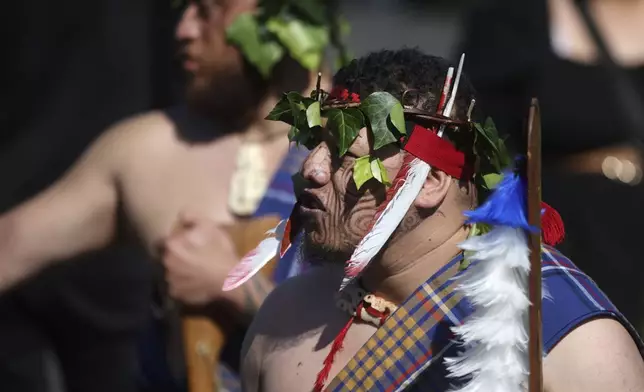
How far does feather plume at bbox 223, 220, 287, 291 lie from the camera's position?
2873 millimetres

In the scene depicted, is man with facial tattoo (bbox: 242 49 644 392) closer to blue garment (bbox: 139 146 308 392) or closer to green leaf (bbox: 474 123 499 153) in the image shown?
green leaf (bbox: 474 123 499 153)

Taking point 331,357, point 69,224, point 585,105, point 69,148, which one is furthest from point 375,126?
point 69,148

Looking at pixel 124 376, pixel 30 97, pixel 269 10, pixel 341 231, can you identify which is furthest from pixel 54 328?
pixel 341 231

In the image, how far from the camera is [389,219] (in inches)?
104

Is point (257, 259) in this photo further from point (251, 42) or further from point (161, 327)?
point (251, 42)

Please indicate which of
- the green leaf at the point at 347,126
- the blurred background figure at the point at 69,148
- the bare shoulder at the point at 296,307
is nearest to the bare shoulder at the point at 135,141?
the blurred background figure at the point at 69,148

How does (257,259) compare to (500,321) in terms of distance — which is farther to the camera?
(257,259)

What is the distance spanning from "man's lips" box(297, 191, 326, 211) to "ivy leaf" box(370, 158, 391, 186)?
13cm

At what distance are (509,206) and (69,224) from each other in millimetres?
2034

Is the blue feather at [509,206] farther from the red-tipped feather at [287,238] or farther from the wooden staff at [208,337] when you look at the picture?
the wooden staff at [208,337]

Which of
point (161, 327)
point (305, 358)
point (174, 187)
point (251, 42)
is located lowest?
point (161, 327)

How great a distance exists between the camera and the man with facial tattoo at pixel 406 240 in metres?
2.61

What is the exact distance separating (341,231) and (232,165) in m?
1.52

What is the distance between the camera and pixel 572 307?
2.57 meters
